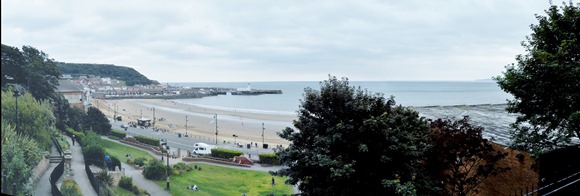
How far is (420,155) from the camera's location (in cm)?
962

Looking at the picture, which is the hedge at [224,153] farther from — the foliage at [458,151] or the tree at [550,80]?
the tree at [550,80]

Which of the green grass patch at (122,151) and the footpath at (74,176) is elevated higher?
the footpath at (74,176)

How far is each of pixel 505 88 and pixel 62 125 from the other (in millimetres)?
27949

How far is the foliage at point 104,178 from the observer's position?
21567mm

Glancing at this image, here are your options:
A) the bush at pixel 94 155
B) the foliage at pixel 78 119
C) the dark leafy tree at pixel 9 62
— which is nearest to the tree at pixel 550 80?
the dark leafy tree at pixel 9 62

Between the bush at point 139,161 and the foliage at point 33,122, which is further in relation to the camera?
the bush at point 139,161

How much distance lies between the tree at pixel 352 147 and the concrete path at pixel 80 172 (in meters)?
14.1

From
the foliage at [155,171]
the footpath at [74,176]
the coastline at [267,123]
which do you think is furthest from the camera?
the foliage at [155,171]

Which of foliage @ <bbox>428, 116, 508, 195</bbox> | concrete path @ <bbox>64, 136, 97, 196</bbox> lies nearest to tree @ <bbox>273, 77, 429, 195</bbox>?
foliage @ <bbox>428, 116, 508, 195</bbox>

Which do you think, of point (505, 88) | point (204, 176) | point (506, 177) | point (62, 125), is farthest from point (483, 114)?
point (62, 125)

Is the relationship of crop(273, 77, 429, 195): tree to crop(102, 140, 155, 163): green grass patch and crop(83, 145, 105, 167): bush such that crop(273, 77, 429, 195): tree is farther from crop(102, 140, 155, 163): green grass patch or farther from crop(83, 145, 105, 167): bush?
crop(102, 140, 155, 163): green grass patch

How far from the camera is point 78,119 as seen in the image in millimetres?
31766

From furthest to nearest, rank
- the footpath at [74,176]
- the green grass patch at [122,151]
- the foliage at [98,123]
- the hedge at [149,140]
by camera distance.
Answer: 1. the hedge at [149,140]
2. the foliage at [98,123]
3. the green grass patch at [122,151]
4. the footpath at [74,176]

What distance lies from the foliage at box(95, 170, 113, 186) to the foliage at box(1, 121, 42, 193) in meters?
3.42
